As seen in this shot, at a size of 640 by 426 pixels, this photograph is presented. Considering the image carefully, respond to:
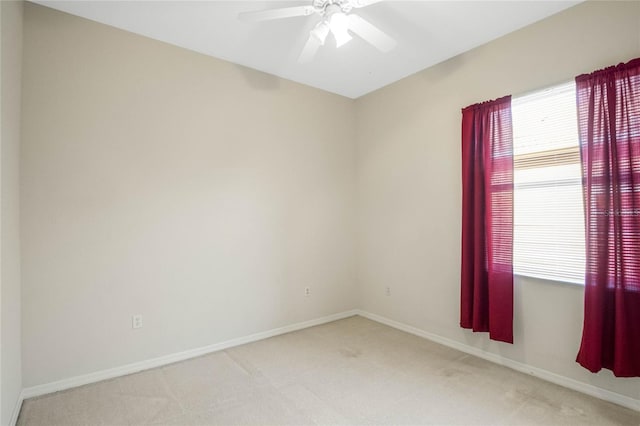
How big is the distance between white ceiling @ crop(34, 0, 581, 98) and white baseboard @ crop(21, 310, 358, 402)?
9.53ft

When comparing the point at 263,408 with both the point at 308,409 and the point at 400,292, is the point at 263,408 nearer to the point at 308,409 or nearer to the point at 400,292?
the point at 308,409

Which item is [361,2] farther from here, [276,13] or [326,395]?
[326,395]

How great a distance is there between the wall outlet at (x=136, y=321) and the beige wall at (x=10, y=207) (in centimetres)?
72

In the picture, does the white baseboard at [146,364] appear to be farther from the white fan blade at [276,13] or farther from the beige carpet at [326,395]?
the white fan blade at [276,13]

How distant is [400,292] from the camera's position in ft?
12.6

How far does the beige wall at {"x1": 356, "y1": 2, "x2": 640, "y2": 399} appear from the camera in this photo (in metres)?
2.45

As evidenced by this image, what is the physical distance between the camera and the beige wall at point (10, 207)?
1891mm

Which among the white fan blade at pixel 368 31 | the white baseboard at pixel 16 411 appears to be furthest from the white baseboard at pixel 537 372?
the white baseboard at pixel 16 411

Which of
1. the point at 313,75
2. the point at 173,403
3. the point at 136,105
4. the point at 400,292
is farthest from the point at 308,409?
the point at 313,75

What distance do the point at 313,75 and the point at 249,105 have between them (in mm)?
839

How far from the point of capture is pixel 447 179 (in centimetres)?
336

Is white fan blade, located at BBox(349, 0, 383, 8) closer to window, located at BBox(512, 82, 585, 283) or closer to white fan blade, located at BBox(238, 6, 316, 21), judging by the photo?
white fan blade, located at BBox(238, 6, 316, 21)

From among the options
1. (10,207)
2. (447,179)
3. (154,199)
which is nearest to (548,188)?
(447,179)

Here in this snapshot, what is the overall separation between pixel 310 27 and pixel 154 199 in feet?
6.73
